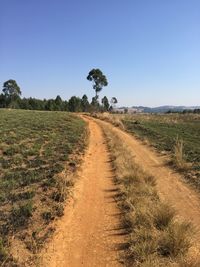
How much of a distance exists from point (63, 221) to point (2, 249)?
2066 millimetres

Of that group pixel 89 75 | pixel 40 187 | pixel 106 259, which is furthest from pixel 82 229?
pixel 89 75

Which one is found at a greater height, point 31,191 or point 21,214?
point 31,191

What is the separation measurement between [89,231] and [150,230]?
4.85ft

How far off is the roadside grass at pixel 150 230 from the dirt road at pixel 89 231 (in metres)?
0.32

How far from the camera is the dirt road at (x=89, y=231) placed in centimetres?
647

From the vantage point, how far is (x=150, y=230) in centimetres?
716

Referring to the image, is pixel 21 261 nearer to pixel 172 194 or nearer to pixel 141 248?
pixel 141 248

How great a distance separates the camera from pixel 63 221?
8.31m

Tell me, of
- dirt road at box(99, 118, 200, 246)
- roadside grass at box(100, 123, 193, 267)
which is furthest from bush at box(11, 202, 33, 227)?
dirt road at box(99, 118, 200, 246)

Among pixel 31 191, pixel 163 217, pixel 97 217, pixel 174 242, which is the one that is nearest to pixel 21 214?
pixel 31 191

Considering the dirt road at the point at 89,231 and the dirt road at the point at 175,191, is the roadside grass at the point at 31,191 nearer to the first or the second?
the dirt road at the point at 89,231

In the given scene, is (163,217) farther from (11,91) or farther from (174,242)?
(11,91)

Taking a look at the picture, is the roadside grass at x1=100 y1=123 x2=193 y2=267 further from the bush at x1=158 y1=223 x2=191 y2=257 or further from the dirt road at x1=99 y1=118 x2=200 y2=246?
the dirt road at x1=99 y1=118 x2=200 y2=246

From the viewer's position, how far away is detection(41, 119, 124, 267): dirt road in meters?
6.47
